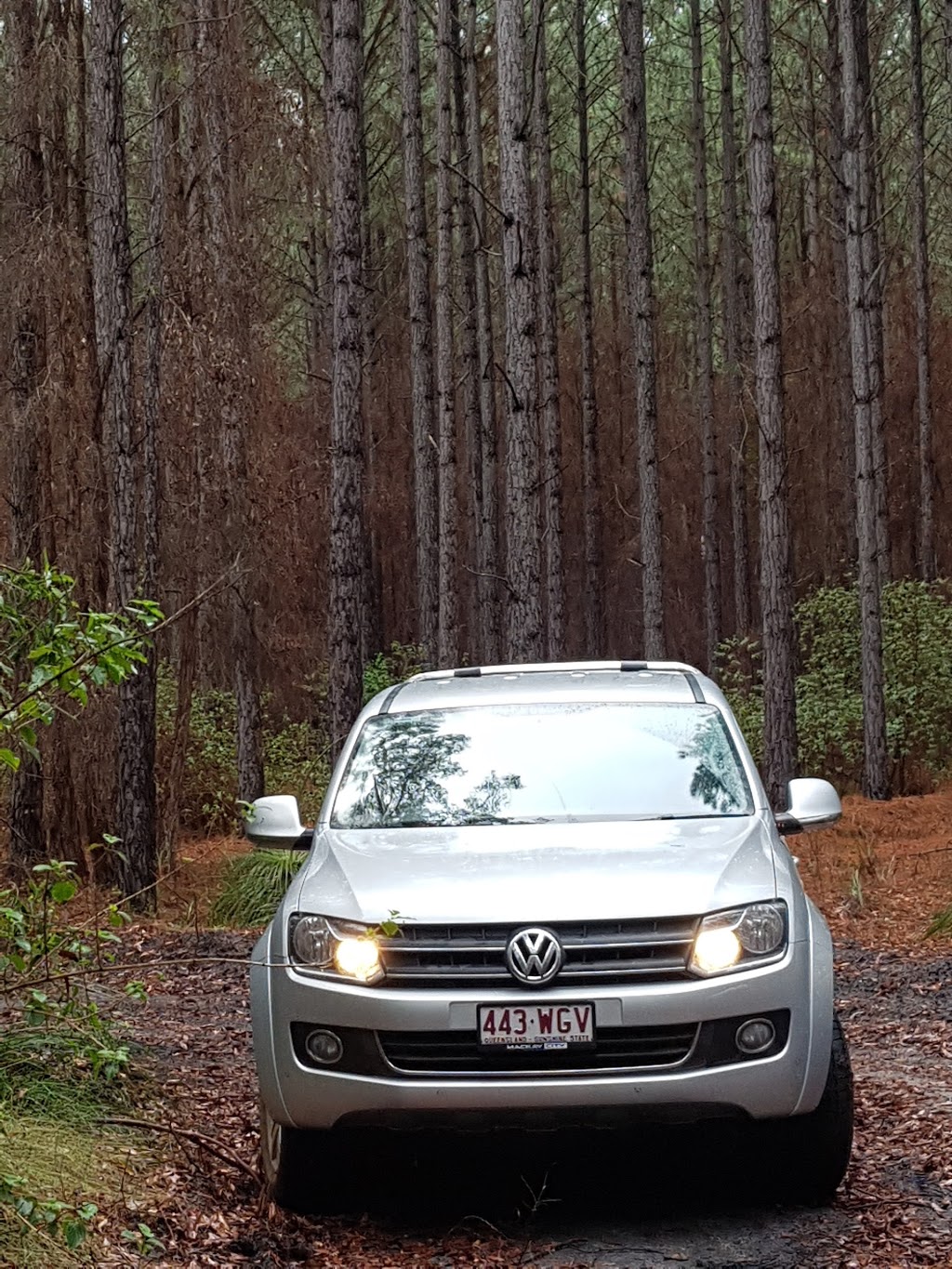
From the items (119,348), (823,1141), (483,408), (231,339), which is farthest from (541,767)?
(483,408)

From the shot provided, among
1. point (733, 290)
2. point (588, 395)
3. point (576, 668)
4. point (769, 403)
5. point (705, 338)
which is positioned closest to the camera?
point (576, 668)

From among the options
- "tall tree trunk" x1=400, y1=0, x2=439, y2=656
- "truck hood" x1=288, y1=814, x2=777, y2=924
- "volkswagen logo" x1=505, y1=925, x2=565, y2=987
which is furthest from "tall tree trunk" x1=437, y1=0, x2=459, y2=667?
"volkswagen logo" x1=505, y1=925, x2=565, y2=987

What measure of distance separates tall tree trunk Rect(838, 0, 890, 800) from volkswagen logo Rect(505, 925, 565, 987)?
16.2m

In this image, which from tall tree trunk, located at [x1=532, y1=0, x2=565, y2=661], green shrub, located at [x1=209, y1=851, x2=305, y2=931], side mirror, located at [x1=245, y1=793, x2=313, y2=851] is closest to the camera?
side mirror, located at [x1=245, y1=793, x2=313, y2=851]

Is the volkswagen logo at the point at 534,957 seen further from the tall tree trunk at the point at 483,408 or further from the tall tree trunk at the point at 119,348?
the tall tree trunk at the point at 483,408

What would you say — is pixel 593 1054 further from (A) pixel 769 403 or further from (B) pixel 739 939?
(A) pixel 769 403

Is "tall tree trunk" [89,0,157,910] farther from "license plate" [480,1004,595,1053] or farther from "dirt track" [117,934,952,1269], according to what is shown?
"license plate" [480,1004,595,1053]

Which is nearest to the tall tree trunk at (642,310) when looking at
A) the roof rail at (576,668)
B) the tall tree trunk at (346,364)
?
the tall tree trunk at (346,364)

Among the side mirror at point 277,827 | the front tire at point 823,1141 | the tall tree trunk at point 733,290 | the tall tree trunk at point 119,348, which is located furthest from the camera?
the tall tree trunk at point 733,290

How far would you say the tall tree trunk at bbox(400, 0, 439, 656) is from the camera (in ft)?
80.1

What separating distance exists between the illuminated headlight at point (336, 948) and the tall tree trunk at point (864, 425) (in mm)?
16167

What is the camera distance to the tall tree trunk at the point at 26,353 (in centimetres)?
1511

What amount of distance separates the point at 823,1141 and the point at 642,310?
21.2 m

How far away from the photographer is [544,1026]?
16.4ft
